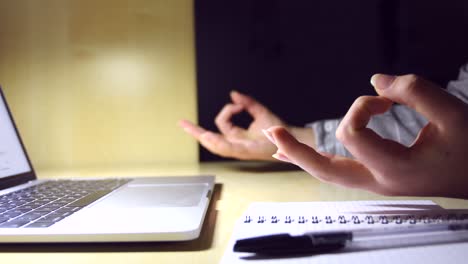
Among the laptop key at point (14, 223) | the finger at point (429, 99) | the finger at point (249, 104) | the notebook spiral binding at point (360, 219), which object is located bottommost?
the notebook spiral binding at point (360, 219)

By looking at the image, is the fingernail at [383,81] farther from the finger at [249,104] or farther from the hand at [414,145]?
the finger at [249,104]

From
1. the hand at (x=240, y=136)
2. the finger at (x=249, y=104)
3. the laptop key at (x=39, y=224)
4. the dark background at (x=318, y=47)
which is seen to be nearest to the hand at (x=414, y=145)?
the laptop key at (x=39, y=224)

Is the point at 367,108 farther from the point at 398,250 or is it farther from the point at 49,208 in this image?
the point at 49,208

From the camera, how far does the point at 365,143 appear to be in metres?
0.39

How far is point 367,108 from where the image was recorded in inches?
16.1

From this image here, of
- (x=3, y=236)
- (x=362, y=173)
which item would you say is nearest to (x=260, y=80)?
(x=362, y=173)

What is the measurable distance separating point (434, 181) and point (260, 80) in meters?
0.80

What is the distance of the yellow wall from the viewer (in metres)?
1.08

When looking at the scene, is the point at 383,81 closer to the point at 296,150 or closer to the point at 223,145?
the point at 296,150

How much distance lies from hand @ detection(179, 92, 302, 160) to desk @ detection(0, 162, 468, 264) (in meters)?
0.04

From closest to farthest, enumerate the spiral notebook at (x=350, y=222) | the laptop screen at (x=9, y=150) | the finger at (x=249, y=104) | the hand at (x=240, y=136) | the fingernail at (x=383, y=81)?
the spiral notebook at (x=350, y=222)
the fingernail at (x=383, y=81)
the laptop screen at (x=9, y=150)
the hand at (x=240, y=136)
the finger at (x=249, y=104)

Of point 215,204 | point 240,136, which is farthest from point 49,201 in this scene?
point 240,136

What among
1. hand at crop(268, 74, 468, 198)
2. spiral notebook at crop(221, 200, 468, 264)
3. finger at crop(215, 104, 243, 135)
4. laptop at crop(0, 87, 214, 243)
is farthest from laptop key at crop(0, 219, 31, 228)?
finger at crop(215, 104, 243, 135)

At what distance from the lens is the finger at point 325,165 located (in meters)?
0.43
